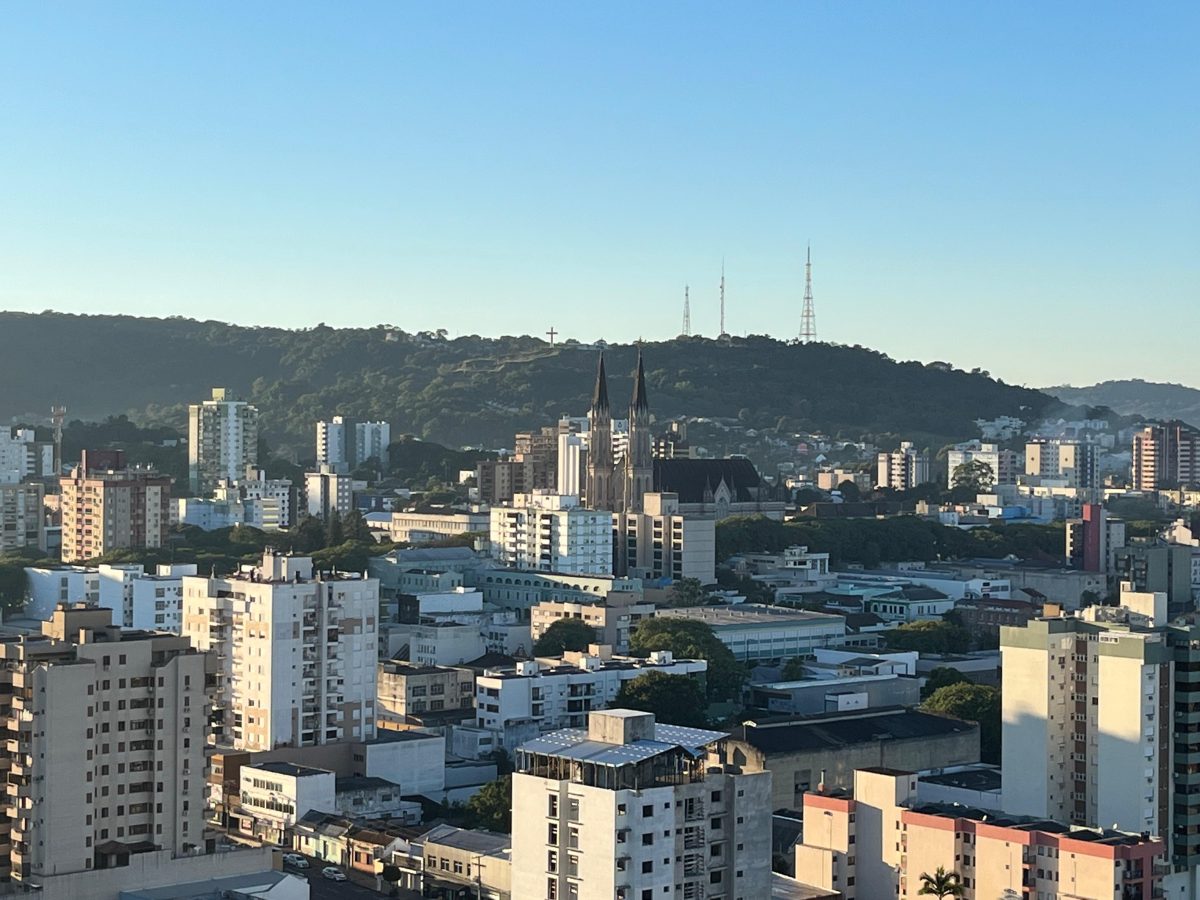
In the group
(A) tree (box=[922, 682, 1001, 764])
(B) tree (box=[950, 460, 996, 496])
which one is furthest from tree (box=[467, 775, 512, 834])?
(B) tree (box=[950, 460, 996, 496])

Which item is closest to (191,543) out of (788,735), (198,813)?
(788,735)

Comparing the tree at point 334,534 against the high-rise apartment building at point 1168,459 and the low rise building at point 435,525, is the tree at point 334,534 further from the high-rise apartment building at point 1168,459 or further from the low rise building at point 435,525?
the high-rise apartment building at point 1168,459

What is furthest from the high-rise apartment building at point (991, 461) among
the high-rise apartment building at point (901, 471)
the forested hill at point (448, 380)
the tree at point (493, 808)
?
the tree at point (493, 808)

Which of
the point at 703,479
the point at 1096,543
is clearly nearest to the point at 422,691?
the point at 1096,543

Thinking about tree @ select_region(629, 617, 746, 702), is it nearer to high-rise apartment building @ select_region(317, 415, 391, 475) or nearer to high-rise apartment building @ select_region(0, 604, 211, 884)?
high-rise apartment building @ select_region(0, 604, 211, 884)

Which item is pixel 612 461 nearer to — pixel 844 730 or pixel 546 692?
pixel 546 692
